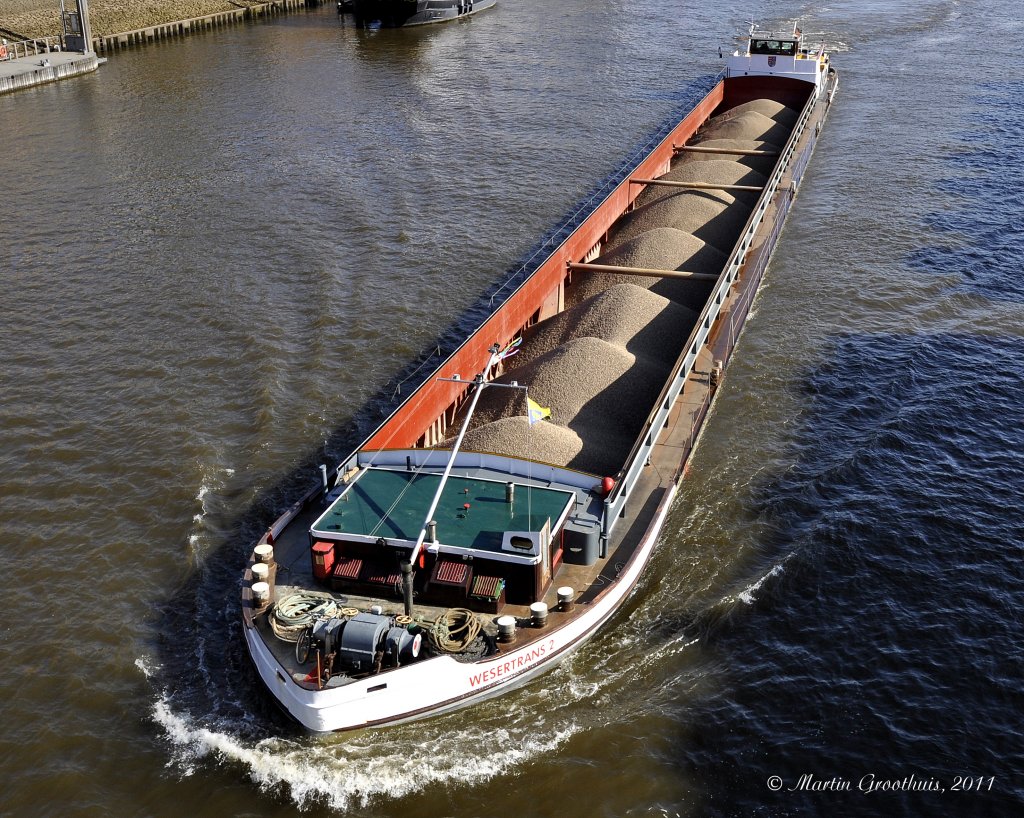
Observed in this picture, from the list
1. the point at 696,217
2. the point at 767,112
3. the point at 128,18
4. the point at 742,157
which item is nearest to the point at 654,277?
the point at 696,217

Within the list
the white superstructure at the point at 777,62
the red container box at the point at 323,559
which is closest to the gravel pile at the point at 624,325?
the red container box at the point at 323,559

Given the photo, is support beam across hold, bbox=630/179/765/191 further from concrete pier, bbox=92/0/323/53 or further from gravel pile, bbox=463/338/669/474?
concrete pier, bbox=92/0/323/53

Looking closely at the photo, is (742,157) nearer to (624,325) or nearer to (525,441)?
(624,325)

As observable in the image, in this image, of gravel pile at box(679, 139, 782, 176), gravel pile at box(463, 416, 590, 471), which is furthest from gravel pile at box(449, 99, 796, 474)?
gravel pile at box(679, 139, 782, 176)

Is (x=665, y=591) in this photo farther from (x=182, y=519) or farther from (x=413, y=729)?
(x=182, y=519)

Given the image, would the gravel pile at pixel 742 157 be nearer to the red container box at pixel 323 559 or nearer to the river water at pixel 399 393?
the river water at pixel 399 393

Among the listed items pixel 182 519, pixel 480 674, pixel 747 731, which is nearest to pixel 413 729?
pixel 480 674
